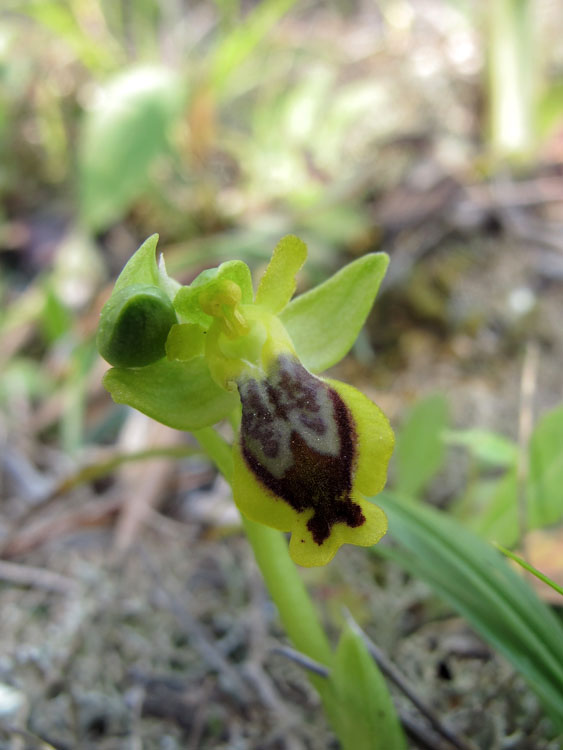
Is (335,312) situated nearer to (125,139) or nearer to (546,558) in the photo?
(546,558)

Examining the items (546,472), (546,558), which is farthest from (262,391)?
(546,558)

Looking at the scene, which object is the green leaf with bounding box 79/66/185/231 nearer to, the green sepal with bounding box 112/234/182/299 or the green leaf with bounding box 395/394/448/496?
the green leaf with bounding box 395/394/448/496

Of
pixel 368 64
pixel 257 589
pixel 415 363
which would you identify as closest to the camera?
pixel 257 589

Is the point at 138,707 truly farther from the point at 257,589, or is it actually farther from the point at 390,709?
the point at 390,709

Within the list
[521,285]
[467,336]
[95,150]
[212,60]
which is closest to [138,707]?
[467,336]

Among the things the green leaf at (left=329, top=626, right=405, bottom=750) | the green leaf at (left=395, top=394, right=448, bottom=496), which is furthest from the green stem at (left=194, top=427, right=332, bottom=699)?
the green leaf at (left=395, top=394, right=448, bottom=496)

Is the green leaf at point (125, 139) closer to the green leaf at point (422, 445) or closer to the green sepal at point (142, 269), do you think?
the green leaf at point (422, 445)
